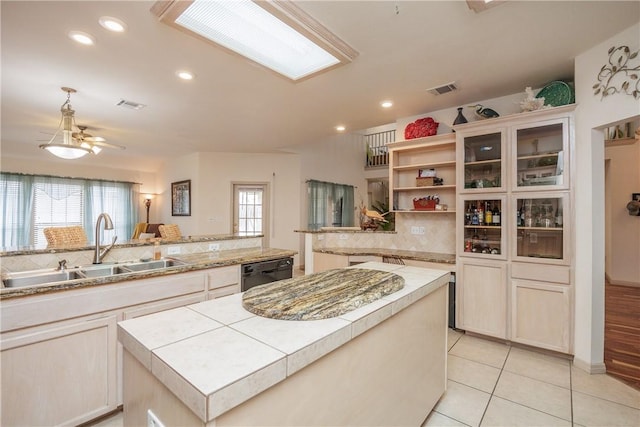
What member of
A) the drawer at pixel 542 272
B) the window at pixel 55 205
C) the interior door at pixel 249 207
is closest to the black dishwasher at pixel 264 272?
the drawer at pixel 542 272

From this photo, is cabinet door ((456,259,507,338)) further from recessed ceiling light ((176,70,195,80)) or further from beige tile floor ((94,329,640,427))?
recessed ceiling light ((176,70,195,80))

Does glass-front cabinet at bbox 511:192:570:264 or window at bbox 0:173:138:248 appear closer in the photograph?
glass-front cabinet at bbox 511:192:570:264

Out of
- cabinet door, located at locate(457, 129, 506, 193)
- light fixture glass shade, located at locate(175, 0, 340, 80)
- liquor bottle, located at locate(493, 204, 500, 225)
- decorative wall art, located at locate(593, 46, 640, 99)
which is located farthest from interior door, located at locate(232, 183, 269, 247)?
decorative wall art, located at locate(593, 46, 640, 99)

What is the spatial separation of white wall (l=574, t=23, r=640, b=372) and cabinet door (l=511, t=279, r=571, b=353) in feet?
0.26

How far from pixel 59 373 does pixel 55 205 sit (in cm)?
648

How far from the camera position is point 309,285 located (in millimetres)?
1418

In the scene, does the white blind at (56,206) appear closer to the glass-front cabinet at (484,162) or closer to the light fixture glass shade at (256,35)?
the light fixture glass shade at (256,35)

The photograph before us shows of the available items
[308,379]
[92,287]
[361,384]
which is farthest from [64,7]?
[361,384]

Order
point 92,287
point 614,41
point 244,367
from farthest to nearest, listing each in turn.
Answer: point 614,41
point 92,287
point 244,367

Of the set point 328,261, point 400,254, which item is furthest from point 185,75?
point 400,254

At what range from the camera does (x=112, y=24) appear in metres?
1.93

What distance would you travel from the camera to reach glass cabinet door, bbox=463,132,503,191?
292 centimetres

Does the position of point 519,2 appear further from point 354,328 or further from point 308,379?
A: point 308,379

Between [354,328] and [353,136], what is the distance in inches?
290
